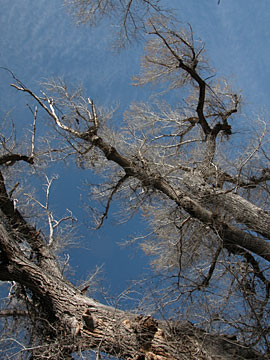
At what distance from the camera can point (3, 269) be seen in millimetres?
5688

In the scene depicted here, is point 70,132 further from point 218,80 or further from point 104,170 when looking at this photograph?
point 218,80

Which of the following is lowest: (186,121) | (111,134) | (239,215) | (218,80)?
(239,215)

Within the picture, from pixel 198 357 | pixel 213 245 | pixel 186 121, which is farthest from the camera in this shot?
pixel 186 121

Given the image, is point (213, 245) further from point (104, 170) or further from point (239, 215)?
point (104, 170)

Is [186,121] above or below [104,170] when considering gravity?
above

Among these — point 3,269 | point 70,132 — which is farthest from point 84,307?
point 70,132

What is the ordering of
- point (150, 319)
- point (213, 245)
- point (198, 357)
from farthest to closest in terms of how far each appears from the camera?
point (213, 245) < point (150, 319) < point (198, 357)

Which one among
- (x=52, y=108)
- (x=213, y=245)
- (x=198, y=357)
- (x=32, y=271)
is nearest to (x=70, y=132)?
(x=52, y=108)

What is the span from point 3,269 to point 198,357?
11.1 feet

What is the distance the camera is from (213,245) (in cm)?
675

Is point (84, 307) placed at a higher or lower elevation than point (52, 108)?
lower

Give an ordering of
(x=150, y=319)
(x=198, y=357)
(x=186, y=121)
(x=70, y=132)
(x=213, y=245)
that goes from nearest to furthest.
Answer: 1. (x=198, y=357)
2. (x=150, y=319)
3. (x=213, y=245)
4. (x=70, y=132)
5. (x=186, y=121)

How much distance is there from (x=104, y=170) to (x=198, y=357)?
5.00m

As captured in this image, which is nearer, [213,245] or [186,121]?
[213,245]
